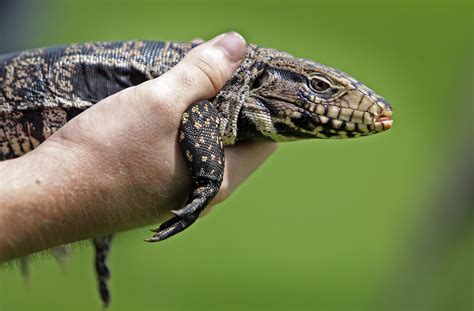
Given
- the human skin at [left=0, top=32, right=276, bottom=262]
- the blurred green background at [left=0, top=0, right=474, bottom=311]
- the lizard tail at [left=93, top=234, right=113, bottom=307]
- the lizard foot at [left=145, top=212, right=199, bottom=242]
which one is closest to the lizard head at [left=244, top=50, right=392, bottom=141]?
the human skin at [left=0, top=32, right=276, bottom=262]

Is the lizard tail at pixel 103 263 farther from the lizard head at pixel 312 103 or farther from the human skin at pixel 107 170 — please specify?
the lizard head at pixel 312 103

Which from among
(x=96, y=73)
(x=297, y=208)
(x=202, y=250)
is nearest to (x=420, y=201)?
(x=297, y=208)

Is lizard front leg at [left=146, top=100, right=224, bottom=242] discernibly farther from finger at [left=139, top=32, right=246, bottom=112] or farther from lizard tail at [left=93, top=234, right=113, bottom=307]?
lizard tail at [left=93, top=234, right=113, bottom=307]

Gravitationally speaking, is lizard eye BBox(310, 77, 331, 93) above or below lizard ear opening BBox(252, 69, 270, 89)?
above

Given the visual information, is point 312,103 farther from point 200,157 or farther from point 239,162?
point 200,157

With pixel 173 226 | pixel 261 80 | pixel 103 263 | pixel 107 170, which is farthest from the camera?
pixel 103 263

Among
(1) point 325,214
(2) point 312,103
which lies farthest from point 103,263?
(1) point 325,214
